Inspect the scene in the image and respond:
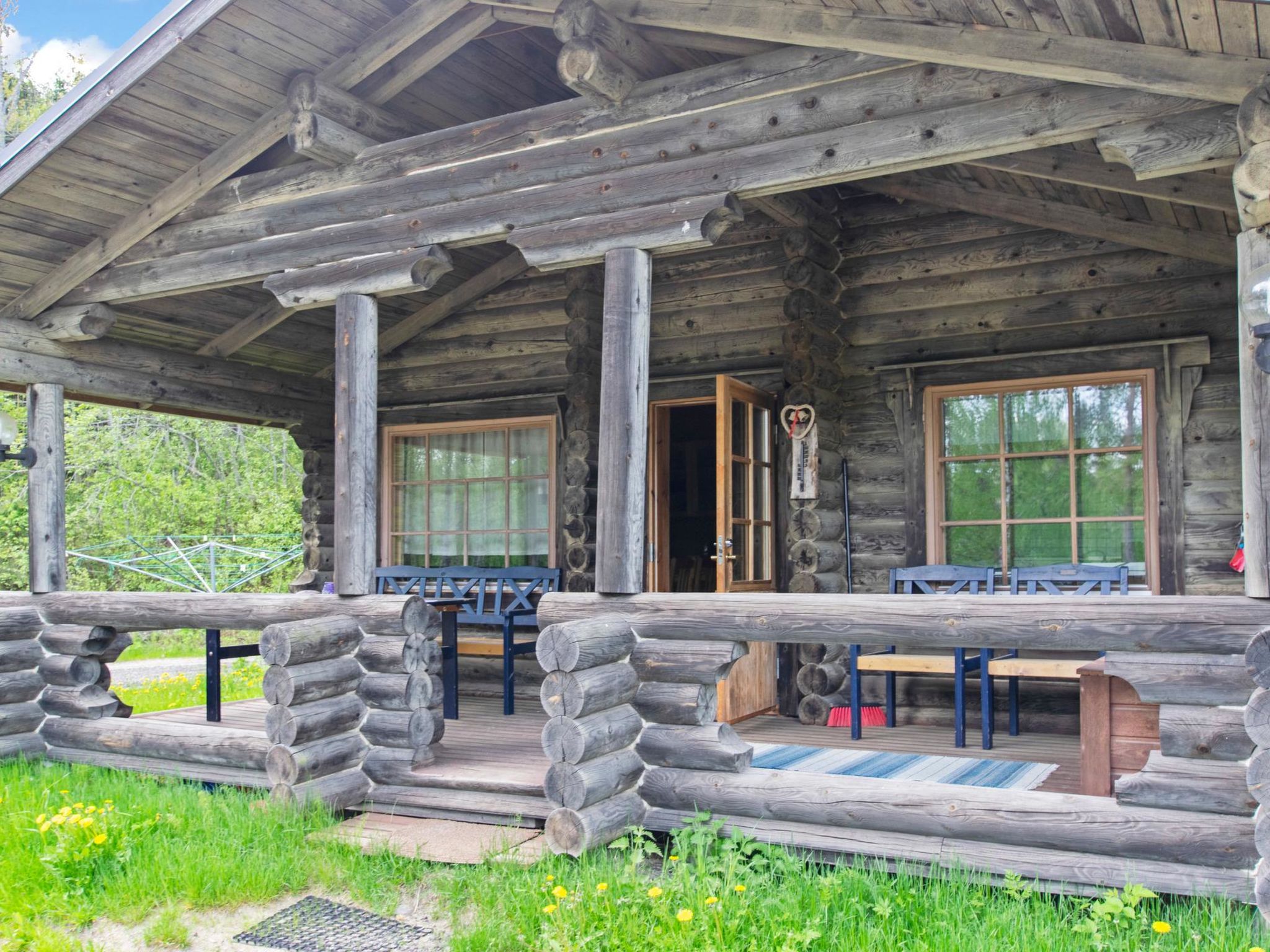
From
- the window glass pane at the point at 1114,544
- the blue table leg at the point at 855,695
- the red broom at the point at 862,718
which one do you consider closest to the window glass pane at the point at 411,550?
the red broom at the point at 862,718

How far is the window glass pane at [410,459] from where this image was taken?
870 cm

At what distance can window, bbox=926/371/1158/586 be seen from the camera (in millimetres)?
6164

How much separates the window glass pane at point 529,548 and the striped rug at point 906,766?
2.88 metres

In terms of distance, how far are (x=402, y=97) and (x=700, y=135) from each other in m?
2.00

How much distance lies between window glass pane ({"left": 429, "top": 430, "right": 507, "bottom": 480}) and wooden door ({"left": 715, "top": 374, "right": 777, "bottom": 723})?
7.17 feet

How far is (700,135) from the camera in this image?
467 cm

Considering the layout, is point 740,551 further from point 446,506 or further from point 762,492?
point 446,506

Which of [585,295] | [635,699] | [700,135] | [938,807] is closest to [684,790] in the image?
[635,699]

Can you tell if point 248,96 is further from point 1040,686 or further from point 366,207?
point 1040,686

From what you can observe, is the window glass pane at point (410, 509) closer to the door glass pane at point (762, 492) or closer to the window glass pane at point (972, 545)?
the door glass pane at point (762, 492)

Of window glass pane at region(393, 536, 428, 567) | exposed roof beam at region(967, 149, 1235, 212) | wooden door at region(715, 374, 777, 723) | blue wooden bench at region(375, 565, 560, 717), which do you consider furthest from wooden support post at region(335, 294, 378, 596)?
window glass pane at region(393, 536, 428, 567)

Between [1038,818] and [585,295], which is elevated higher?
[585,295]

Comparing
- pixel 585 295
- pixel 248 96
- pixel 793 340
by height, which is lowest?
pixel 793 340

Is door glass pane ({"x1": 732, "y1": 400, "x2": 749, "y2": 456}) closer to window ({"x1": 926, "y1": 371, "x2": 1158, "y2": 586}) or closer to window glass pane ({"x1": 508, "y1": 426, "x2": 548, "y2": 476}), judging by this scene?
window ({"x1": 926, "y1": 371, "x2": 1158, "y2": 586})
